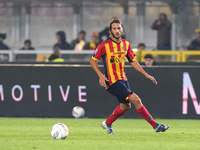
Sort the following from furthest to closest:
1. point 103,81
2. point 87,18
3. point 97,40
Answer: point 87,18 < point 97,40 < point 103,81

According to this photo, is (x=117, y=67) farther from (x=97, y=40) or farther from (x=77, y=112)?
(x=97, y=40)

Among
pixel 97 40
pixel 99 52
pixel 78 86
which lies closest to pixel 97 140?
pixel 99 52

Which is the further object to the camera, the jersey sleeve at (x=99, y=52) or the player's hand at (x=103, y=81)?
the jersey sleeve at (x=99, y=52)

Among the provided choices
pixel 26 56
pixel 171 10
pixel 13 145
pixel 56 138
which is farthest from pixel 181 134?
pixel 171 10

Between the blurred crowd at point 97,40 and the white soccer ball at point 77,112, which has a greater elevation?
the blurred crowd at point 97,40

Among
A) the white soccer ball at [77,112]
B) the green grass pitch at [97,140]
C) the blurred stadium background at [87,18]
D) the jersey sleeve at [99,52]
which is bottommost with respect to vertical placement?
the white soccer ball at [77,112]

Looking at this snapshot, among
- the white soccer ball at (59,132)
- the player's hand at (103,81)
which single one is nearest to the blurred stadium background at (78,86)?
the player's hand at (103,81)

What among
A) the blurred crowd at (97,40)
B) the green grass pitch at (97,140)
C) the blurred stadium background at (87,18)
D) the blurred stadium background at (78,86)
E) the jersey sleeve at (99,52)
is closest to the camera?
the green grass pitch at (97,140)

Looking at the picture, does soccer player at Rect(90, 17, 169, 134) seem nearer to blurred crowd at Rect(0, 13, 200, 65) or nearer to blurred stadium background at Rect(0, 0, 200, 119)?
blurred stadium background at Rect(0, 0, 200, 119)

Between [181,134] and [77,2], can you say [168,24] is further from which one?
[181,134]

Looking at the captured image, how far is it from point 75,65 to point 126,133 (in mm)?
4856

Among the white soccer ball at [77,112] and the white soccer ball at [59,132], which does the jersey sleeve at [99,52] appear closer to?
the white soccer ball at [59,132]

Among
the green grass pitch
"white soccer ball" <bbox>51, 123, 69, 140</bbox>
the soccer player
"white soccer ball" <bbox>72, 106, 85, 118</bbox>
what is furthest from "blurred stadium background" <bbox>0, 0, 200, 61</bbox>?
"white soccer ball" <bbox>51, 123, 69, 140</bbox>

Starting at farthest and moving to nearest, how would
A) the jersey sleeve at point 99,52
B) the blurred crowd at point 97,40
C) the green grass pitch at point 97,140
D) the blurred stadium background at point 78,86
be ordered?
1. the blurred crowd at point 97,40
2. the blurred stadium background at point 78,86
3. the jersey sleeve at point 99,52
4. the green grass pitch at point 97,140
